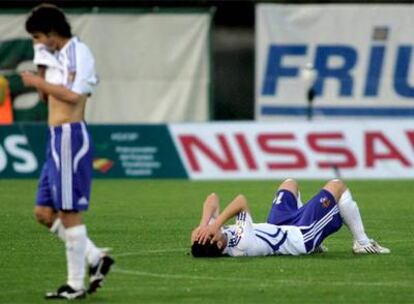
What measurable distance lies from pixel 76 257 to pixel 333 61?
28.1 meters

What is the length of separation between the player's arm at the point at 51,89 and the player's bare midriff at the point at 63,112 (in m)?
Answer: 0.07

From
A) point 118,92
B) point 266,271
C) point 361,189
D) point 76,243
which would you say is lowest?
point 118,92

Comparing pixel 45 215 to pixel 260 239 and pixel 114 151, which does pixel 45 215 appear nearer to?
pixel 260 239

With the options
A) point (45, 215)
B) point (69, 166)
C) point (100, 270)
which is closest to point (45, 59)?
point (69, 166)

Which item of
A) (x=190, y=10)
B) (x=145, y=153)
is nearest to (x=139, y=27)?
(x=190, y=10)

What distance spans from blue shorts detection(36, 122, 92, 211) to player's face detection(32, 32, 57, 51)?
0.63 meters

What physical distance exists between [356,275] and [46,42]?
11.4ft

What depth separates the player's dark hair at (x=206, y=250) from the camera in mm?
14320

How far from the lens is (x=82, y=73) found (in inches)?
466

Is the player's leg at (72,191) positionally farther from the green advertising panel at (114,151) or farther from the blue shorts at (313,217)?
the green advertising panel at (114,151)

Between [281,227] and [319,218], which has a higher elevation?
[319,218]

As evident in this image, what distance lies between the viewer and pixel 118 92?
129ft

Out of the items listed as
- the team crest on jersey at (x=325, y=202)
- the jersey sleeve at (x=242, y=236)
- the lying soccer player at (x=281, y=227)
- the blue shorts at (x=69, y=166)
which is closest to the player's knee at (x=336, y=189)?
the lying soccer player at (x=281, y=227)

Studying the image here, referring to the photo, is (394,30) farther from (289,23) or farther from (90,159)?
(90,159)
